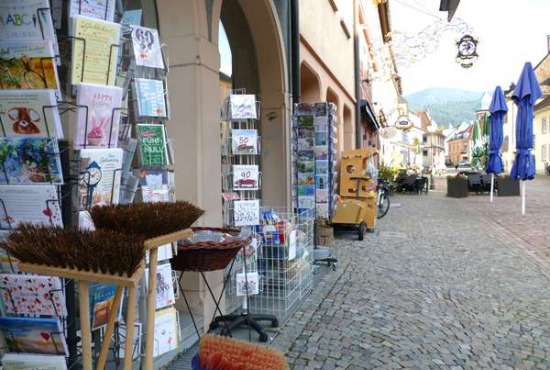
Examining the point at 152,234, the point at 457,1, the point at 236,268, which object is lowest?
the point at 236,268

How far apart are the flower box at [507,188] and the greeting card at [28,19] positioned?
19111mm

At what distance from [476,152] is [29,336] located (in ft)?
88.1

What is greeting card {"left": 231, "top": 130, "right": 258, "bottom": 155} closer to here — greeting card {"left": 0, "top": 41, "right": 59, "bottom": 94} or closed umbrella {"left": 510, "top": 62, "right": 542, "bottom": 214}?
greeting card {"left": 0, "top": 41, "right": 59, "bottom": 94}

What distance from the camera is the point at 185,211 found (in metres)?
1.96

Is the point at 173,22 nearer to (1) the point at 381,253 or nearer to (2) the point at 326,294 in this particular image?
(2) the point at 326,294

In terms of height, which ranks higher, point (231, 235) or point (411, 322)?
point (231, 235)

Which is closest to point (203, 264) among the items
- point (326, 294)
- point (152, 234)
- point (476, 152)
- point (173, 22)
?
point (152, 234)

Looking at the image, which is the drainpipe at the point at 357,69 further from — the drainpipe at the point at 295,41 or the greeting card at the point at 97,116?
the greeting card at the point at 97,116

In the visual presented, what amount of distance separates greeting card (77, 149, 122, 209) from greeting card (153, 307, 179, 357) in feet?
2.75

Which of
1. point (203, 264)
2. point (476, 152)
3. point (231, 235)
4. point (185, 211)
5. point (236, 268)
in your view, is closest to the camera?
point (185, 211)

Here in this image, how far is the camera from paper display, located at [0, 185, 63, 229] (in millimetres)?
2057

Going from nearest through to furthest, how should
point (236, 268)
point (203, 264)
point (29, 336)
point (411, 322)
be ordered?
point (29, 336)
point (203, 264)
point (411, 322)
point (236, 268)

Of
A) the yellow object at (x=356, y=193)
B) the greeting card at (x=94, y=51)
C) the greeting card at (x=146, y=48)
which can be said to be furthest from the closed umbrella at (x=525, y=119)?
the greeting card at (x=94, y=51)

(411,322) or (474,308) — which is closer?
(411,322)
